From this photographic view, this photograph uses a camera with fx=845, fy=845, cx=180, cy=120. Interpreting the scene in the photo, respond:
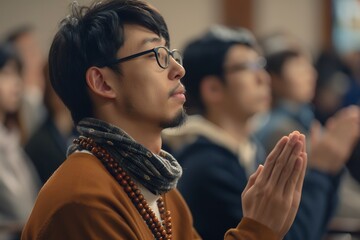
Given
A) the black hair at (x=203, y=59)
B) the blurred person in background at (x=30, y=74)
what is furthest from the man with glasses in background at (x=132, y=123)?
the blurred person in background at (x=30, y=74)

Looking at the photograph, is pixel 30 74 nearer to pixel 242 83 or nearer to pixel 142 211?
pixel 242 83

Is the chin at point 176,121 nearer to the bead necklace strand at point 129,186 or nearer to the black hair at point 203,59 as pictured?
the bead necklace strand at point 129,186

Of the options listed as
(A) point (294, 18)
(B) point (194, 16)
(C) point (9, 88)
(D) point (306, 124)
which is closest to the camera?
(C) point (9, 88)

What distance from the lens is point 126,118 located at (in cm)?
152

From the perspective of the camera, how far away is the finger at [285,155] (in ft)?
4.73

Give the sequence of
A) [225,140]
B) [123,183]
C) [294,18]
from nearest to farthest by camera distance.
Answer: [123,183], [225,140], [294,18]

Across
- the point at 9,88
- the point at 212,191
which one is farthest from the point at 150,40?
the point at 9,88

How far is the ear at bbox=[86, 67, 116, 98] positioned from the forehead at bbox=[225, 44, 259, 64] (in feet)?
3.56

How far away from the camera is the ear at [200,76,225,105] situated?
2.55 m

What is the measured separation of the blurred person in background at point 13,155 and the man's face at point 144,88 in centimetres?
172

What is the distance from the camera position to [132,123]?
4.97 ft

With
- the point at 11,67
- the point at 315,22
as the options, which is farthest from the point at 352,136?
the point at 315,22

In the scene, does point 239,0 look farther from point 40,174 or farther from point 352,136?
point 352,136

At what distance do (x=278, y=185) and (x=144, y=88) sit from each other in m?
0.29
